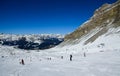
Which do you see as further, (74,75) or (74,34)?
(74,34)

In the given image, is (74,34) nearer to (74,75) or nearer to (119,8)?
(119,8)

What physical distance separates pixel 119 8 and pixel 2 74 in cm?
9341

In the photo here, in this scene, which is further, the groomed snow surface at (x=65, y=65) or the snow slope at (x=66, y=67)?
the groomed snow surface at (x=65, y=65)

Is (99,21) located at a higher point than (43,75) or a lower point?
higher

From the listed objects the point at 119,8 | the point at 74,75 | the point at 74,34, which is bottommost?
the point at 74,75

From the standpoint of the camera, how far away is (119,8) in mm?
103625

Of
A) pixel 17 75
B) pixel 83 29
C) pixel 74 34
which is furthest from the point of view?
pixel 74 34

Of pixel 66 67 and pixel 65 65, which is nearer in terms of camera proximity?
pixel 66 67

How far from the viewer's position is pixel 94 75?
63.8 feet

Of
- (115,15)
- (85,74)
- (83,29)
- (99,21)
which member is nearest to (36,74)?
(85,74)

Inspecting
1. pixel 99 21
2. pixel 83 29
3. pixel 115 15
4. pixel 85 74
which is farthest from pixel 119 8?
pixel 85 74

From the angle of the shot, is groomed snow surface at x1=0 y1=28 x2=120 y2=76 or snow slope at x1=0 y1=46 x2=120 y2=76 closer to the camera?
snow slope at x1=0 y1=46 x2=120 y2=76

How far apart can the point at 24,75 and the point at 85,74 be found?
6725 millimetres

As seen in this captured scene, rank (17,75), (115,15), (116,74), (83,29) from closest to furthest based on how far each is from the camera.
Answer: (116,74) → (17,75) → (115,15) → (83,29)
